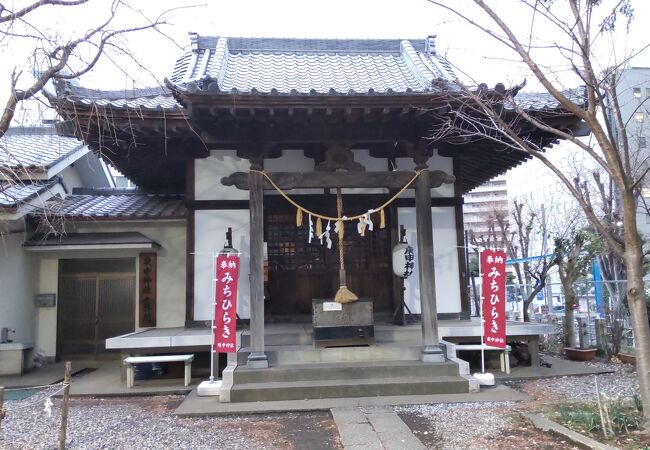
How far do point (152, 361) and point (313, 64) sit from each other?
22.4 ft

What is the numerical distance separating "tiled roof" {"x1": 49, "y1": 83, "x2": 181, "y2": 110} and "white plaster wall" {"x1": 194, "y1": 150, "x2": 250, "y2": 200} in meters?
1.31

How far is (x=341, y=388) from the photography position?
684cm

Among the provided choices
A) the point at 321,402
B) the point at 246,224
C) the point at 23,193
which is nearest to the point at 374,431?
the point at 321,402

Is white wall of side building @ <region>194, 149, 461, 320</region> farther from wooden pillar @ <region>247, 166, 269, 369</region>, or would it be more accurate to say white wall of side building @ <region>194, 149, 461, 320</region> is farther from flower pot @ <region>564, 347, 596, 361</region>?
flower pot @ <region>564, 347, 596, 361</region>

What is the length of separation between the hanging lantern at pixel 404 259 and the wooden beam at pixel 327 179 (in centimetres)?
133

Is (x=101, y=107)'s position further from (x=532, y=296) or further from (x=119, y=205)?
(x=532, y=296)

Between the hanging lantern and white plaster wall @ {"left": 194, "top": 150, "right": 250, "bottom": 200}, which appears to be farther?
white plaster wall @ {"left": 194, "top": 150, "right": 250, "bottom": 200}

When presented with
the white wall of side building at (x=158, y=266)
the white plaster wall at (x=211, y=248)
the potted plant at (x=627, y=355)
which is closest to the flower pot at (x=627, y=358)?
the potted plant at (x=627, y=355)

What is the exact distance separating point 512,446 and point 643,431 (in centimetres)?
129

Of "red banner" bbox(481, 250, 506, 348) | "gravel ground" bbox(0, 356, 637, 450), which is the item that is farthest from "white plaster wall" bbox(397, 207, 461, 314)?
"gravel ground" bbox(0, 356, 637, 450)

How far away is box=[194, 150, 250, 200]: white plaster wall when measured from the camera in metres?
9.23

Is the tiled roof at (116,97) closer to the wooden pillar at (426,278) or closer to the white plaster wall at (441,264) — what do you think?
the wooden pillar at (426,278)

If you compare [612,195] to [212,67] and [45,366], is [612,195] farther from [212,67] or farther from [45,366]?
[45,366]

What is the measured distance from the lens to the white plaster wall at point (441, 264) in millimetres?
9398
